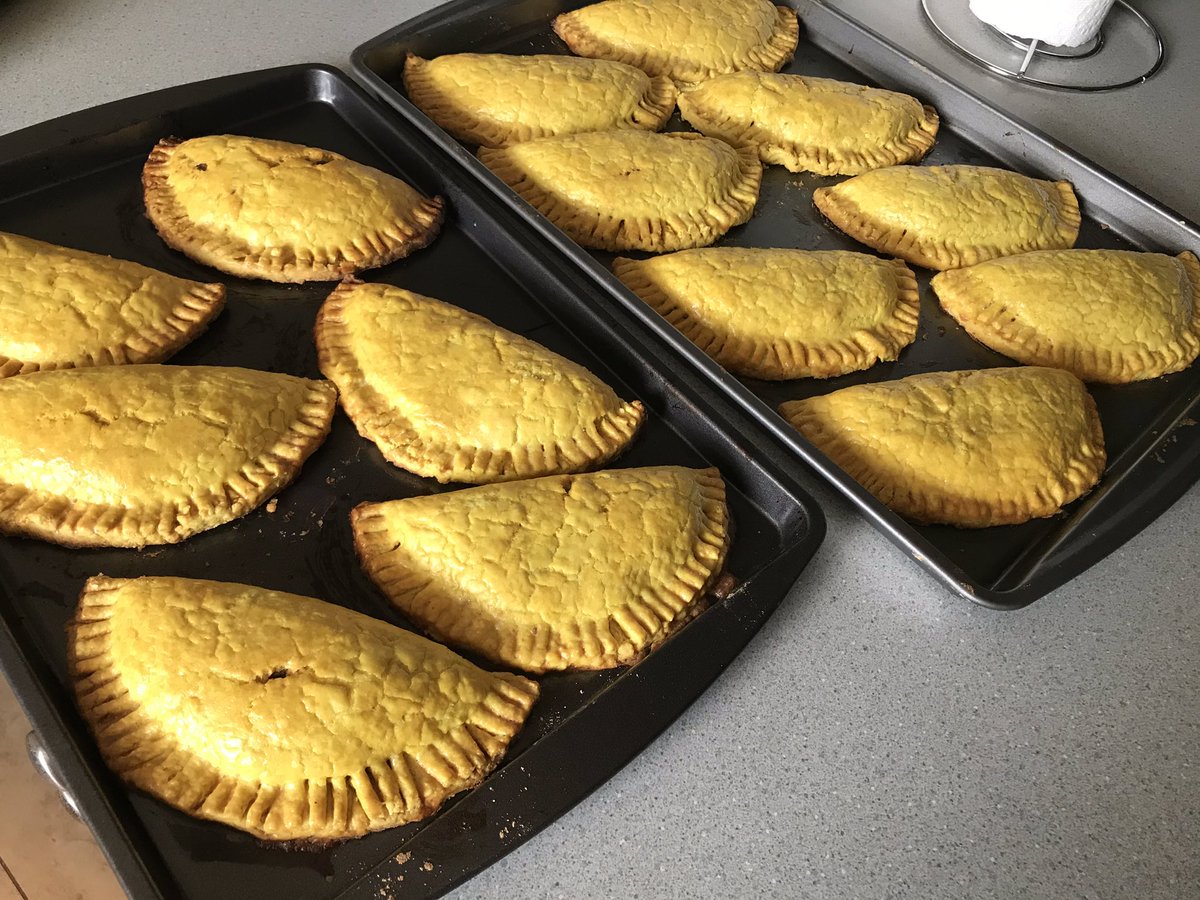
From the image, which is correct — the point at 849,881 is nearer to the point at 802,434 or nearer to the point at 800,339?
the point at 802,434

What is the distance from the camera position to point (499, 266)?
5.16ft

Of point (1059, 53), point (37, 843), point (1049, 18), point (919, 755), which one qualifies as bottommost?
point (37, 843)

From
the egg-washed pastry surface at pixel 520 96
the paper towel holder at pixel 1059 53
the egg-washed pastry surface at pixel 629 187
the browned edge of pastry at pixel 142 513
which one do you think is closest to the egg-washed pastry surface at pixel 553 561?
the browned edge of pastry at pixel 142 513

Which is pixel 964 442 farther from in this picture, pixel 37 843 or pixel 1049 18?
pixel 37 843

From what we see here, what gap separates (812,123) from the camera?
186 cm

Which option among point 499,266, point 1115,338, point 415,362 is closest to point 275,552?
point 415,362

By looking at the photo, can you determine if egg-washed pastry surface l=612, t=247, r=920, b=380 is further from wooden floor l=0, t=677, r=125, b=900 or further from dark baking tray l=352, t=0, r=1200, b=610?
wooden floor l=0, t=677, r=125, b=900

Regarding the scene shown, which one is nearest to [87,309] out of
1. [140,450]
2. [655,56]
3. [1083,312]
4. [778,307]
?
[140,450]

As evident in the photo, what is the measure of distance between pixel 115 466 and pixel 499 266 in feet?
2.26

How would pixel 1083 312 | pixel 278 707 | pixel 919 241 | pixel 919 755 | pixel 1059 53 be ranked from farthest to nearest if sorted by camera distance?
pixel 1059 53 < pixel 919 241 < pixel 1083 312 < pixel 919 755 < pixel 278 707

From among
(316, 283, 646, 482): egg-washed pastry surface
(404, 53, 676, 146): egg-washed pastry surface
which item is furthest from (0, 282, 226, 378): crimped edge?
(404, 53, 676, 146): egg-washed pastry surface

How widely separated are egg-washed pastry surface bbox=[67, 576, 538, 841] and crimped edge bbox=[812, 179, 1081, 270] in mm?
1119

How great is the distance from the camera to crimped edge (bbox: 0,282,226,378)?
1294mm

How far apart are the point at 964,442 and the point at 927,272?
49 centimetres
